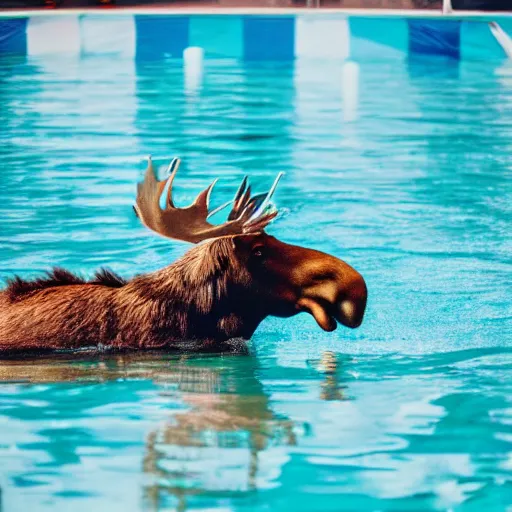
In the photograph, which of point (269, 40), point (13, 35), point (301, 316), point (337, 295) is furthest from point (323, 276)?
point (13, 35)

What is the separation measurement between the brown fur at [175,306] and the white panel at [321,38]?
8.87 meters

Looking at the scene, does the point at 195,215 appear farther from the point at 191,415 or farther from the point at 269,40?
the point at 269,40

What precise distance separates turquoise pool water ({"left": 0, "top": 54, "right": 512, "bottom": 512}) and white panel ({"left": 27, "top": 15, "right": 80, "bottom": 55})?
603 mm

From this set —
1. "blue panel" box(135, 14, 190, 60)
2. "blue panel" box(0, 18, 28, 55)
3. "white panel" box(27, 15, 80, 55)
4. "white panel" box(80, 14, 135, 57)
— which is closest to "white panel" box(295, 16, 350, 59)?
"blue panel" box(135, 14, 190, 60)

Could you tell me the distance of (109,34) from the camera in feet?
43.5

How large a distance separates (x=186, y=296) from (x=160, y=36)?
9.09 metres

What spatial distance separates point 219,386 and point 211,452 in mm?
662

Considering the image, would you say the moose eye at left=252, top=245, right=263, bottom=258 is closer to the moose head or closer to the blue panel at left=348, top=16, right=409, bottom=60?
the moose head

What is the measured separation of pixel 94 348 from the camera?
14.5 feet

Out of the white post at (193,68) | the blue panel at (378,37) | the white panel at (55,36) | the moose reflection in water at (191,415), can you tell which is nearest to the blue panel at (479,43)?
the blue panel at (378,37)

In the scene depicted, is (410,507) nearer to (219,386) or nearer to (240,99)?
(219,386)

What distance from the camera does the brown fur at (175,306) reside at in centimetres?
432

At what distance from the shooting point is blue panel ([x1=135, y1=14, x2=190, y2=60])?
511 inches

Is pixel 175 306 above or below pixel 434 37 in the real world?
below
